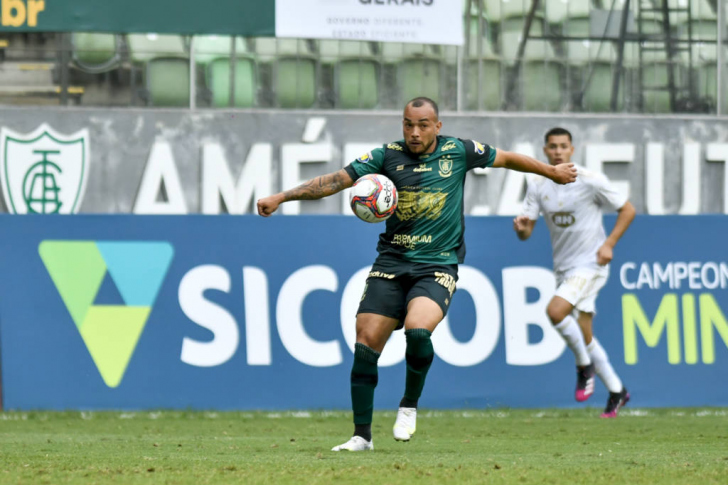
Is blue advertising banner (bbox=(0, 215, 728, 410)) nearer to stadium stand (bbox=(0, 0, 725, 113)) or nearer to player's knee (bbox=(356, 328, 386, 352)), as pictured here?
player's knee (bbox=(356, 328, 386, 352))

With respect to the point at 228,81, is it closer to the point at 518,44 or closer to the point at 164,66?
the point at 164,66

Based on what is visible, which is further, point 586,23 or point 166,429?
point 586,23

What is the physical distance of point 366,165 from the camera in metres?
6.80

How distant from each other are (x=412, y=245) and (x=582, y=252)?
3.26 m

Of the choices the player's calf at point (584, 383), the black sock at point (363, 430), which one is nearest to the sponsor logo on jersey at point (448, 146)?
the black sock at point (363, 430)

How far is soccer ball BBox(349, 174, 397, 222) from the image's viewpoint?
646 centimetres

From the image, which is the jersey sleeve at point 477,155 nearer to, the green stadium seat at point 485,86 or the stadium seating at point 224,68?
the stadium seating at point 224,68

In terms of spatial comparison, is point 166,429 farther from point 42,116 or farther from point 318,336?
point 42,116

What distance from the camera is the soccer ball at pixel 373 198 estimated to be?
646 centimetres

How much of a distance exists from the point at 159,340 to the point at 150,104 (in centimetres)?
562

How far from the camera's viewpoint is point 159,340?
10289 millimetres

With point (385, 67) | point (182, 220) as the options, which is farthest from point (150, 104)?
point (182, 220)

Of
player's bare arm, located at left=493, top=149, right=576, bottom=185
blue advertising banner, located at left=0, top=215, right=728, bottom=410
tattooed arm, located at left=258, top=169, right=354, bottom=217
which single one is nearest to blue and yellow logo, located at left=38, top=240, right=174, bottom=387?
blue advertising banner, located at left=0, top=215, right=728, bottom=410

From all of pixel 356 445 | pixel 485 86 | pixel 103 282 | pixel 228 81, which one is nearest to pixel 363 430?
pixel 356 445
